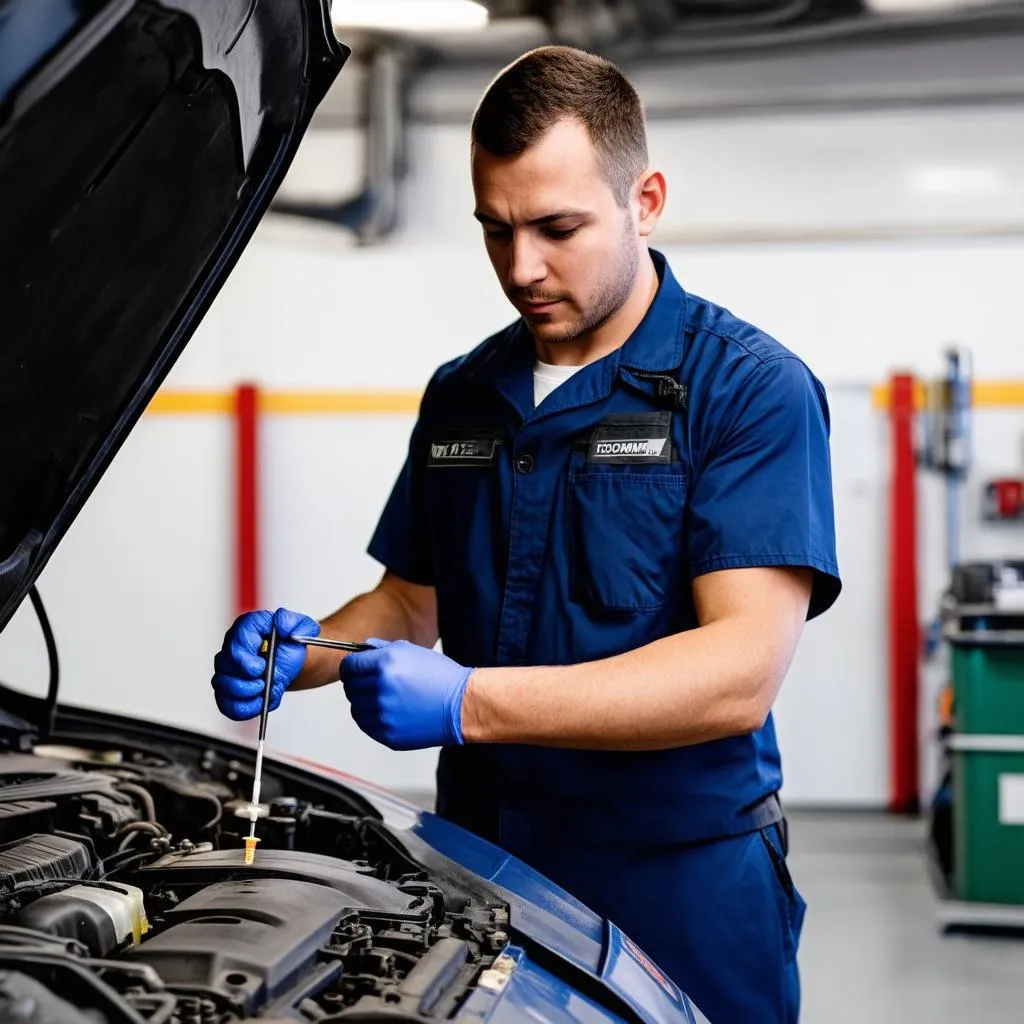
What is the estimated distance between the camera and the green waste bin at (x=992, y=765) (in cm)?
364

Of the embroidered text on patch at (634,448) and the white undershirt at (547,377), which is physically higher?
the white undershirt at (547,377)

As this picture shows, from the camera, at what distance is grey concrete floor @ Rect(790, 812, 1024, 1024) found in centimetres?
313

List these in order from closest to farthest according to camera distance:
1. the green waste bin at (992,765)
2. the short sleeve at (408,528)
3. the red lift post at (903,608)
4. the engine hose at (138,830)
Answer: the engine hose at (138,830), the short sleeve at (408,528), the green waste bin at (992,765), the red lift post at (903,608)

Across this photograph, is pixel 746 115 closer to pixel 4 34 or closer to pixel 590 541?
pixel 590 541

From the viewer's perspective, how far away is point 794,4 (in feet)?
16.4

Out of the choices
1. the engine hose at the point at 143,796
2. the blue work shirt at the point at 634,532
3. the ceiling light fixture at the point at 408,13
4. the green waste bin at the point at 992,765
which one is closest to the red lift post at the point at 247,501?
the ceiling light fixture at the point at 408,13

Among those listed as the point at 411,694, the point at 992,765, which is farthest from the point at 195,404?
the point at 411,694

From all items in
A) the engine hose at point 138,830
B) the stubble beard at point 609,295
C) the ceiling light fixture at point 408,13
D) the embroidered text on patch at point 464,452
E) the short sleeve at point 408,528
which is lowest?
the engine hose at point 138,830

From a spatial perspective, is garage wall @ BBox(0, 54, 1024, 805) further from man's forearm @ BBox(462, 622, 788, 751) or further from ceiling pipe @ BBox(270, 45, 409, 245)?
man's forearm @ BBox(462, 622, 788, 751)

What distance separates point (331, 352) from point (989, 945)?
3.25 meters

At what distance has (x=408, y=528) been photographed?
1.85 metres

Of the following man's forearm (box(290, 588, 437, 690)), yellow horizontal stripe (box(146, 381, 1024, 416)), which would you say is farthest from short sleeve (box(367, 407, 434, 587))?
yellow horizontal stripe (box(146, 381, 1024, 416))

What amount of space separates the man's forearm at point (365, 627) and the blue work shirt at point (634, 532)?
0.19m

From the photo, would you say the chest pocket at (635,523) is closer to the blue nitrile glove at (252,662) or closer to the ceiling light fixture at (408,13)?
the blue nitrile glove at (252,662)
